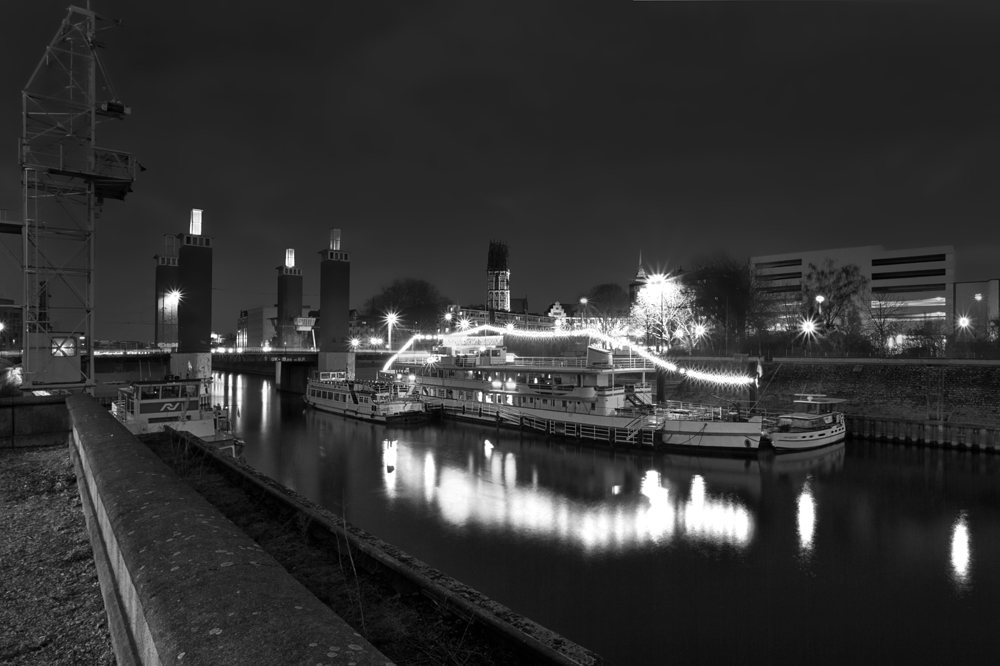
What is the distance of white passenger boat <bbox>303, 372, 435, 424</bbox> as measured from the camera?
42.0 m

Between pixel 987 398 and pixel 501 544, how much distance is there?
34564 mm

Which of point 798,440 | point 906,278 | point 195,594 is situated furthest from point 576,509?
point 906,278

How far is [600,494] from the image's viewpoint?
2378 cm

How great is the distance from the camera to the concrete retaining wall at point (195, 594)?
306 centimetres

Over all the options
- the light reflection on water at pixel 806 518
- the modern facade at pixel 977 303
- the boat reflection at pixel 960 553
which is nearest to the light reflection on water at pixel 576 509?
the light reflection on water at pixel 806 518

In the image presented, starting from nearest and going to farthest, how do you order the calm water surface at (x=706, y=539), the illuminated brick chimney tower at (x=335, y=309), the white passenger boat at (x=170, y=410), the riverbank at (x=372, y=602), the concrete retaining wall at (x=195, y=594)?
the concrete retaining wall at (x=195, y=594), the riverbank at (x=372, y=602), the calm water surface at (x=706, y=539), the white passenger boat at (x=170, y=410), the illuminated brick chimney tower at (x=335, y=309)

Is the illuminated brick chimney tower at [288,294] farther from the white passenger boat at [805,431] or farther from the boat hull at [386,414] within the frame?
the white passenger boat at [805,431]

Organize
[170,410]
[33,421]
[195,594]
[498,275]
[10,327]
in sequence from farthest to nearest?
[498,275], [10,327], [170,410], [33,421], [195,594]

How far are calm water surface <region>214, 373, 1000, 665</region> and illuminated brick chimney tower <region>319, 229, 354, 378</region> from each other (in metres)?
27.5

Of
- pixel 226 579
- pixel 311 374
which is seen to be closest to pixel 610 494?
pixel 226 579

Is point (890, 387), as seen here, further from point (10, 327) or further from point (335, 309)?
point (10, 327)

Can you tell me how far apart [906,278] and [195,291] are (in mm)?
93224

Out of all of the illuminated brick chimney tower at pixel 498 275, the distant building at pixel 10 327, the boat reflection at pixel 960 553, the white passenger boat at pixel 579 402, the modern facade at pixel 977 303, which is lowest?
the boat reflection at pixel 960 553

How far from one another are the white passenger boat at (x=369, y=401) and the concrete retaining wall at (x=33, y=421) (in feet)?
91.8
